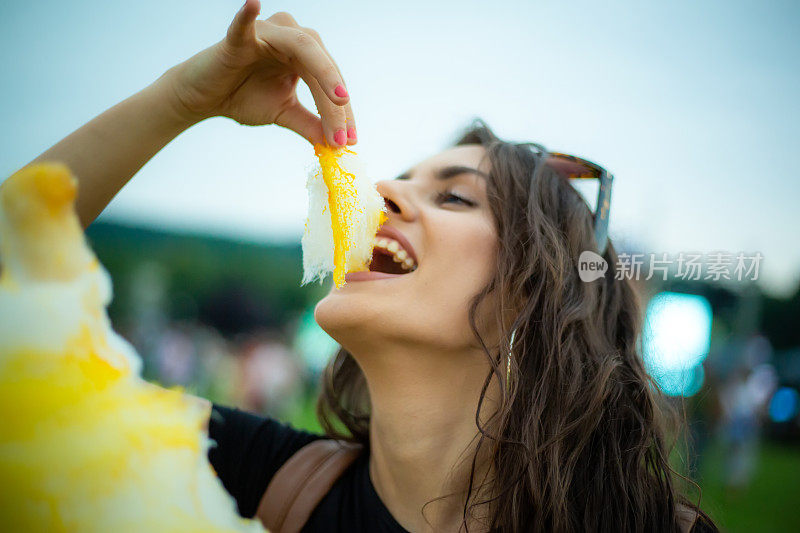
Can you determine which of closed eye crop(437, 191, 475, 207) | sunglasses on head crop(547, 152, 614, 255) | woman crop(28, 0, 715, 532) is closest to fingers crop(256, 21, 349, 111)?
woman crop(28, 0, 715, 532)

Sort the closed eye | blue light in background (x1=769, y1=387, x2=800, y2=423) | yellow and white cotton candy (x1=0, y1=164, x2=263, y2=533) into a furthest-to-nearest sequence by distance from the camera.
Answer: blue light in background (x1=769, y1=387, x2=800, y2=423), the closed eye, yellow and white cotton candy (x1=0, y1=164, x2=263, y2=533)

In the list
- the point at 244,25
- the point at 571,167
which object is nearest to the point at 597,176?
the point at 571,167

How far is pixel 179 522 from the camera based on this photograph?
36.0 inches

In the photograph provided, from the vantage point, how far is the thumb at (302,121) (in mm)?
1603

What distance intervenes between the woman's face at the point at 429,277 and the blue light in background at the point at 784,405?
1810 centimetres

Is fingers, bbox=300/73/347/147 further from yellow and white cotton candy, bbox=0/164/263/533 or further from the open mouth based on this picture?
yellow and white cotton candy, bbox=0/164/263/533

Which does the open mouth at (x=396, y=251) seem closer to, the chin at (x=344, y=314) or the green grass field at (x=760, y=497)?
the chin at (x=344, y=314)

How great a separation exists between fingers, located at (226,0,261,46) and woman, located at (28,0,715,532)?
0.05ft

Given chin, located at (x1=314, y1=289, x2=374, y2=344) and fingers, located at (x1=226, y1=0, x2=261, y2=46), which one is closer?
fingers, located at (x1=226, y1=0, x2=261, y2=46)

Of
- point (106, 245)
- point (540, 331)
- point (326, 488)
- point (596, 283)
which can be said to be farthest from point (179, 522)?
point (106, 245)

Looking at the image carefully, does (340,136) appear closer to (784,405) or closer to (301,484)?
(301,484)

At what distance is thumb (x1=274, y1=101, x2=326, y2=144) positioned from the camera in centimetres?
160

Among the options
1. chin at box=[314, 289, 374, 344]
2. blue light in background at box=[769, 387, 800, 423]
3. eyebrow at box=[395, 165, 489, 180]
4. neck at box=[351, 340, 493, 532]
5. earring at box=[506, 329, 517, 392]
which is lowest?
blue light in background at box=[769, 387, 800, 423]

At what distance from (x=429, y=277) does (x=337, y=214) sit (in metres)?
0.45
